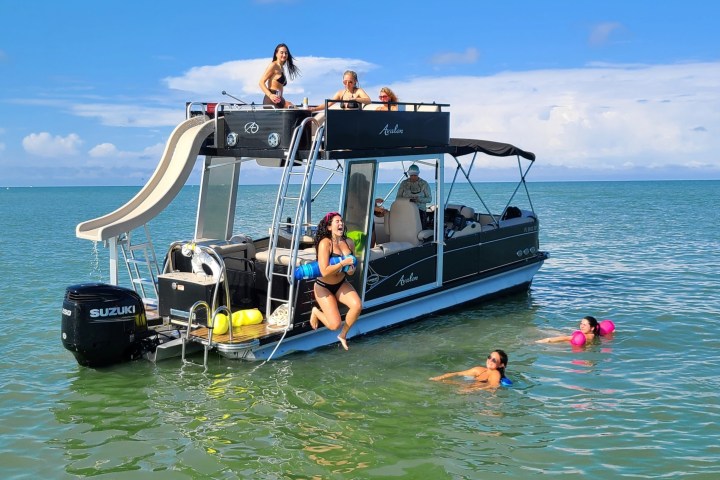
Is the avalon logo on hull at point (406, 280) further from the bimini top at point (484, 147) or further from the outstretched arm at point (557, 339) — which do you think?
the bimini top at point (484, 147)

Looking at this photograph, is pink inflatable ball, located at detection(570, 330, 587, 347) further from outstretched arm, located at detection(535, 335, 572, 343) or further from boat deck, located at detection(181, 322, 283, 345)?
boat deck, located at detection(181, 322, 283, 345)

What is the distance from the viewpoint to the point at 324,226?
930 centimetres

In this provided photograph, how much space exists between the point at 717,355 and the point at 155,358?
8311 mm

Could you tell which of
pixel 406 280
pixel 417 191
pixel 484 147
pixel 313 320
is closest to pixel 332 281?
pixel 313 320

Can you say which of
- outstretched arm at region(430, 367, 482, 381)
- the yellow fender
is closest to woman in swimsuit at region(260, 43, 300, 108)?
the yellow fender

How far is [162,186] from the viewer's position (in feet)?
33.4

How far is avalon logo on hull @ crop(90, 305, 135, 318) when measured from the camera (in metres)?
8.67

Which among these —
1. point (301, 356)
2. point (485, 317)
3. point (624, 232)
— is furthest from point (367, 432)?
point (624, 232)

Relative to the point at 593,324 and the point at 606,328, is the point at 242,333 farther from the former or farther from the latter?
the point at 606,328

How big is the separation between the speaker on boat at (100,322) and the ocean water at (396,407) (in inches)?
17.5

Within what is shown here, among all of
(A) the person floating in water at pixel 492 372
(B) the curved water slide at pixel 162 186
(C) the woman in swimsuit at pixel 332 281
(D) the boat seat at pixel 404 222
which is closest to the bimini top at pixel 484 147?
(D) the boat seat at pixel 404 222

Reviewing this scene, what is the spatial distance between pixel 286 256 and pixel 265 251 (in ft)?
3.29

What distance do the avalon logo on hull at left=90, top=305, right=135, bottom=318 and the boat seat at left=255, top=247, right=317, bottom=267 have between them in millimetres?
2005

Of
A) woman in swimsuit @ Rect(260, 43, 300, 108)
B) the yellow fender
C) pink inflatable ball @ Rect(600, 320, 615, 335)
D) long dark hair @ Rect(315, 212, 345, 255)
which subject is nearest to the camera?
long dark hair @ Rect(315, 212, 345, 255)
